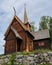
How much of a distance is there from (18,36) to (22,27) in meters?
2.29

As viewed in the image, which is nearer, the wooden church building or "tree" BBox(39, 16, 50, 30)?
the wooden church building

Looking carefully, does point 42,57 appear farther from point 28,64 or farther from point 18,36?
point 18,36

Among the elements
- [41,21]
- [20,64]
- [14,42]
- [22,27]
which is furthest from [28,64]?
[41,21]

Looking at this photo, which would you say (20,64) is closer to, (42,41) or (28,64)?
(28,64)

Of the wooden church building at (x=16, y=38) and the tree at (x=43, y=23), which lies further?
the tree at (x=43, y=23)

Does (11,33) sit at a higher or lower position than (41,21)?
lower

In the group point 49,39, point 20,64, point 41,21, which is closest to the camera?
point 20,64

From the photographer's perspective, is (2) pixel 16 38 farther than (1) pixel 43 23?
No

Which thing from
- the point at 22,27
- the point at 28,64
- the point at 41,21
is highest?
the point at 41,21

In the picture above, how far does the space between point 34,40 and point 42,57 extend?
15327 mm

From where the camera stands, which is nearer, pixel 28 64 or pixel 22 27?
pixel 28 64

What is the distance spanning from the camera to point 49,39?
45.5 m

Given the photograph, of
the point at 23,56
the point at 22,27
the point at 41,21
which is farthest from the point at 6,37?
the point at 41,21

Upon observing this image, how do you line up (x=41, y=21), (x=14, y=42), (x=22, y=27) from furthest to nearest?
(x=41, y=21), (x=22, y=27), (x=14, y=42)
